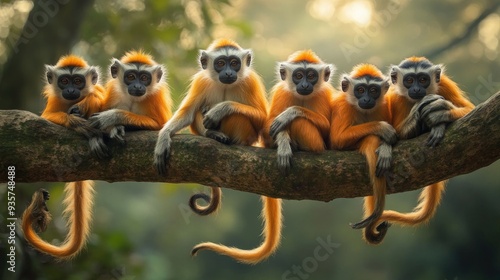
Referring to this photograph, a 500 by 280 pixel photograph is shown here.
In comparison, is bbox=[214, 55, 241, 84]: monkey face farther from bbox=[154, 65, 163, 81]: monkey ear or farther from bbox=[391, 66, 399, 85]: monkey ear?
bbox=[391, 66, 399, 85]: monkey ear

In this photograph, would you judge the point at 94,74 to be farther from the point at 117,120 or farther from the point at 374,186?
the point at 374,186

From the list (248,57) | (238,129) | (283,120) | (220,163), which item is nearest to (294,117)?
(283,120)

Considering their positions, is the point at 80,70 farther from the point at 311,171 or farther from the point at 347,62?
the point at 347,62

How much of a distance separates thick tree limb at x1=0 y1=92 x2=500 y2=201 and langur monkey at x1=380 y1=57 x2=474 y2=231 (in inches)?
9.4

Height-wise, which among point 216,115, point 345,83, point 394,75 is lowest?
point 216,115

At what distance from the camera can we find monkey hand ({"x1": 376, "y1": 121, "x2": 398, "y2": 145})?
5.91 metres

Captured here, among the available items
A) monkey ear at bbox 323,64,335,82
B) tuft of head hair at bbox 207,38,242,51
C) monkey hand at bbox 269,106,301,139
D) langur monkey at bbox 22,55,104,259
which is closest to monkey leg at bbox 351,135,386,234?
monkey hand at bbox 269,106,301,139

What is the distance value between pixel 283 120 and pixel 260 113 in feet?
2.07

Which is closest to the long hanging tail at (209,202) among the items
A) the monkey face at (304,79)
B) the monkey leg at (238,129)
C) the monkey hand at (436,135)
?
the monkey leg at (238,129)

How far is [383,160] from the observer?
18.6ft

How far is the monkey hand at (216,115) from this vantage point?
6.55 meters

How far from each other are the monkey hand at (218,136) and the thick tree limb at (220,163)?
0.09 meters

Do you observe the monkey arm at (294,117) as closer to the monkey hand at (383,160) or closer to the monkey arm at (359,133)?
the monkey arm at (359,133)

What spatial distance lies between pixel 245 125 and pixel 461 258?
40.8 feet
